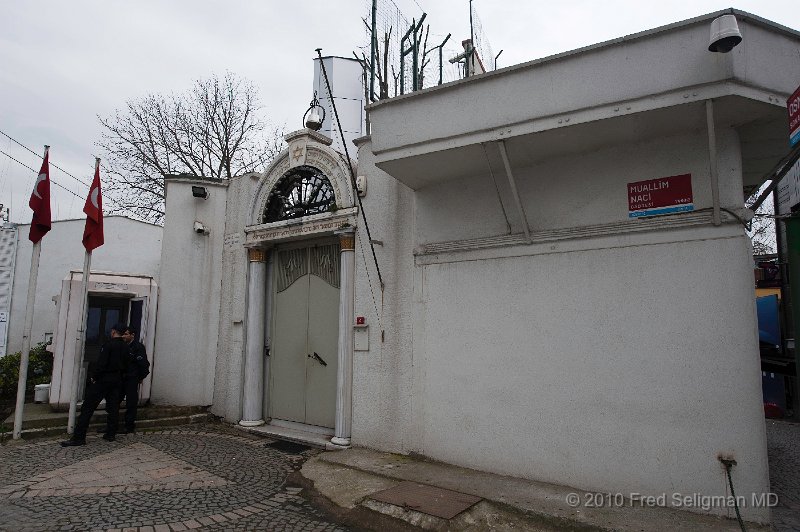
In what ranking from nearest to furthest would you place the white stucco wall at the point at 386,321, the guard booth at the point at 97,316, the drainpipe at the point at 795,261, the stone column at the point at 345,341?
the drainpipe at the point at 795,261
the white stucco wall at the point at 386,321
the stone column at the point at 345,341
the guard booth at the point at 97,316

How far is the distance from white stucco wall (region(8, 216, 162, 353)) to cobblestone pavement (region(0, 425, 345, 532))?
813cm

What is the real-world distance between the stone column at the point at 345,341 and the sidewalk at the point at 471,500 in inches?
30.3

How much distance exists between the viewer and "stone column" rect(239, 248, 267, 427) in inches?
311

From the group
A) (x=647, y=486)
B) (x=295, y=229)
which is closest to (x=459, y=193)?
(x=295, y=229)

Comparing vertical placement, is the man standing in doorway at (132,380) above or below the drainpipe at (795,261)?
below

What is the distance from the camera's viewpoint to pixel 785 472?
5613 millimetres

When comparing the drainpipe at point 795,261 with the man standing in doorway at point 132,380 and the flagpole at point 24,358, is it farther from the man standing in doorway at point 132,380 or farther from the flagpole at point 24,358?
the flagpole at point 24,358

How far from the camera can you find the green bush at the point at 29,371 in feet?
31.4

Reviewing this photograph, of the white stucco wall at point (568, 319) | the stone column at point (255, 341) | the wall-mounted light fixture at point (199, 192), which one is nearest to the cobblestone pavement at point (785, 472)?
the white stucco wall at point (568, 319)

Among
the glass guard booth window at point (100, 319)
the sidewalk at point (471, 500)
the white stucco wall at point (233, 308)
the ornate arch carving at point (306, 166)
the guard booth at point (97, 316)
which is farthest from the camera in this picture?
the glass guard booth window at point (100, 319)

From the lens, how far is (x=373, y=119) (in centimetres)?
578

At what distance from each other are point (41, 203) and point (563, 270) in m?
7.57

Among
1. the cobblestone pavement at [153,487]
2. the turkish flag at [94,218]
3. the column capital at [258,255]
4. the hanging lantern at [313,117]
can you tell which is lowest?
the cobblestone pavement at [153,487]

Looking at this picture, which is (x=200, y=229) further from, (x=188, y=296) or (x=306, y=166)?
(x=306, y=166)
